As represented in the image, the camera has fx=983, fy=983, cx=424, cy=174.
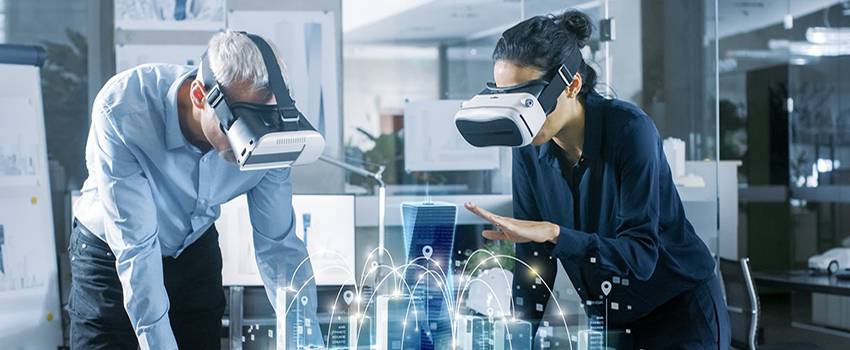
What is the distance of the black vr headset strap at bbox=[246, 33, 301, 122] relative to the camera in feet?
6.58

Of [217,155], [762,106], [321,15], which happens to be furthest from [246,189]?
[762,106]

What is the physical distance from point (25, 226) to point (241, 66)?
247 centimetres

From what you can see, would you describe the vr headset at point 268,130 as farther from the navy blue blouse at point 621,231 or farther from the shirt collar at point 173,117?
the navy blue blouse at point 621,231

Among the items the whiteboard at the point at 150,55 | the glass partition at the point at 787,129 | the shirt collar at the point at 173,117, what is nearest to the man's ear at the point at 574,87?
the shirt collar at the point at 173,117

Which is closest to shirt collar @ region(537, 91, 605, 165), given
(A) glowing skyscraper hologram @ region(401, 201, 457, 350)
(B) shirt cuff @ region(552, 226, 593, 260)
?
(B) shirt cuff @ region(552, 226, 593, 260)

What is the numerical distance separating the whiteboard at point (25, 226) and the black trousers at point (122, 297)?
1.65 metres

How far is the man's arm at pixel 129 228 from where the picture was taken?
87.8 inches

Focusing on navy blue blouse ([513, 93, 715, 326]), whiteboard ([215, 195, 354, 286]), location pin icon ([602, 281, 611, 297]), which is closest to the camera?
location pin icon ([602, 281, 611, 297])

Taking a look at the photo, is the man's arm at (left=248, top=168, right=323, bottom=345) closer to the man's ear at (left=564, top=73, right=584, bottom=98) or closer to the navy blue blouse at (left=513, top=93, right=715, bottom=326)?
the navy blue blouse at (left=513, top=93, right=715, bottom=326)

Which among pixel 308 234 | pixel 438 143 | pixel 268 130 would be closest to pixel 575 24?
pixel 268 130

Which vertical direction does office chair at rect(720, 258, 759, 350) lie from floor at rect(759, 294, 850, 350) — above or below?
above

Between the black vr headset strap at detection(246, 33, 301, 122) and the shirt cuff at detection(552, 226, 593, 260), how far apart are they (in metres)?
0.63

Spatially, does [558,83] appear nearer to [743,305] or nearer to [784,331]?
[743,305]

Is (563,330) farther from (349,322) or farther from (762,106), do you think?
(762,106)
